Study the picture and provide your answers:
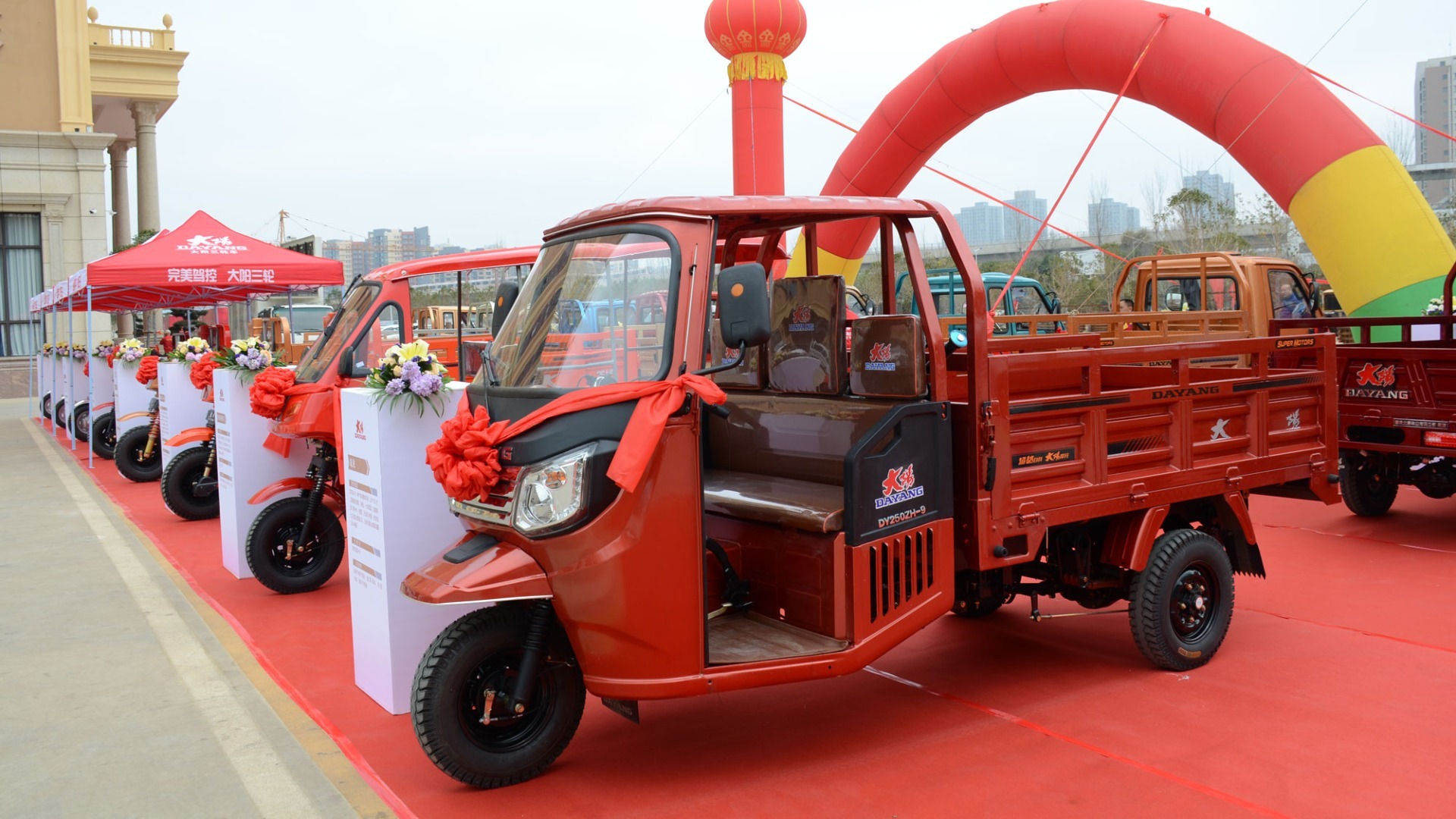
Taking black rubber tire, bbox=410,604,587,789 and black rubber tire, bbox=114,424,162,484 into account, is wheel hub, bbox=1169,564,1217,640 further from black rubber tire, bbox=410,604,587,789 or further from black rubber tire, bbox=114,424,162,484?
black rubber tire, bbox=114,424,162,484

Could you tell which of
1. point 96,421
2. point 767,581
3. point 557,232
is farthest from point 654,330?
point 96,421

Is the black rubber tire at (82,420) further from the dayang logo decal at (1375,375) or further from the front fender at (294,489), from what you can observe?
the dayang logo decal at (1375,375)

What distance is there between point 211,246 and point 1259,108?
12314mm

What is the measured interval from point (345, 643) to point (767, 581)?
2.92 meters

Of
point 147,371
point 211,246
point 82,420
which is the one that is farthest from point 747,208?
point 82,420

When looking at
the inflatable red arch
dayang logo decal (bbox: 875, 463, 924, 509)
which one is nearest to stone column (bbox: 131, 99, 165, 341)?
the inflatable red arch

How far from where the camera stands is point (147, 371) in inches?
505

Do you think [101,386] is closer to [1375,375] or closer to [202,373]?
[202,373]

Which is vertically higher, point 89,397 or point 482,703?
point 89,397

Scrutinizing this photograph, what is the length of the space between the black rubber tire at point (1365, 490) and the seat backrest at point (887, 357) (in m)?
5.84

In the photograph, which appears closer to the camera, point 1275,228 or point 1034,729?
point 1034,729

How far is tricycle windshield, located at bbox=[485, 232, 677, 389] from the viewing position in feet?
13.7

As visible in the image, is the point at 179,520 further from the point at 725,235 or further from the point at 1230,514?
the point at 1230,514

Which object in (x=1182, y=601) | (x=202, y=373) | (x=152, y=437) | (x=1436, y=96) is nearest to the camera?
(x=1182, y=601)
